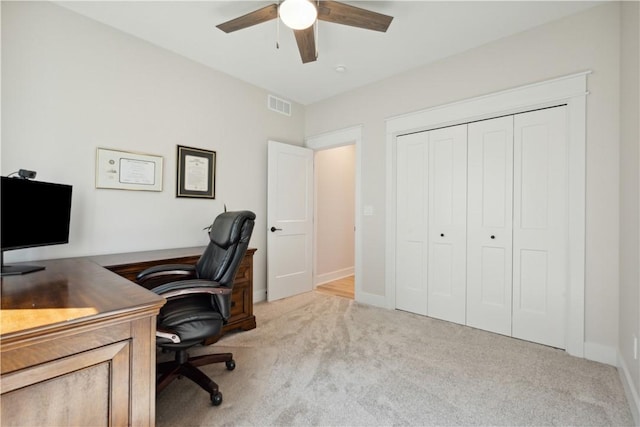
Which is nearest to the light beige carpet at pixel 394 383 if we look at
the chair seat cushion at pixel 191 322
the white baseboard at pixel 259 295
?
the chair seat cushion at pixel 191 322

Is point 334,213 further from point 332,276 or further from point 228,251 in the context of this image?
point 228,251

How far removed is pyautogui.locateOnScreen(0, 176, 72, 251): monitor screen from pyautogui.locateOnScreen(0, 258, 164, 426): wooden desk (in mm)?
726

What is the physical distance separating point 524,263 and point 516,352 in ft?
2.43

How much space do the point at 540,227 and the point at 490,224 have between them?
38cm

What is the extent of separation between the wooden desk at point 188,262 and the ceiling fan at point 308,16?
176cm

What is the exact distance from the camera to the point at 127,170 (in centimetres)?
260

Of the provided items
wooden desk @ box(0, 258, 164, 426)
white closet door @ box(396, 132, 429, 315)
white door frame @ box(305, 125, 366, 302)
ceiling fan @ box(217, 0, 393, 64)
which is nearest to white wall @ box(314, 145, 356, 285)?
white door frame @ box(305, 125, 366, 302)

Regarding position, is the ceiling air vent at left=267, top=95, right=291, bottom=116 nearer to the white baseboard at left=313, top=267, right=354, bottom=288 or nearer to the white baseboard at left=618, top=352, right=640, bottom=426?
the white baseboard at left=313, top=267, right=354, bottom=288

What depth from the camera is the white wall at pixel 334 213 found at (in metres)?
4.70

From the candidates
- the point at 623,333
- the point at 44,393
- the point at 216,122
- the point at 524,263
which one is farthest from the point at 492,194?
the point at 44,393

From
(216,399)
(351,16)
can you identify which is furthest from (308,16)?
(216,399)

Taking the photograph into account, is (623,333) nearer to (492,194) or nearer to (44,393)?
(492,194)

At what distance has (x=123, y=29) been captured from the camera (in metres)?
2.55

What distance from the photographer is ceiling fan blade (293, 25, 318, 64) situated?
6.87 ft
